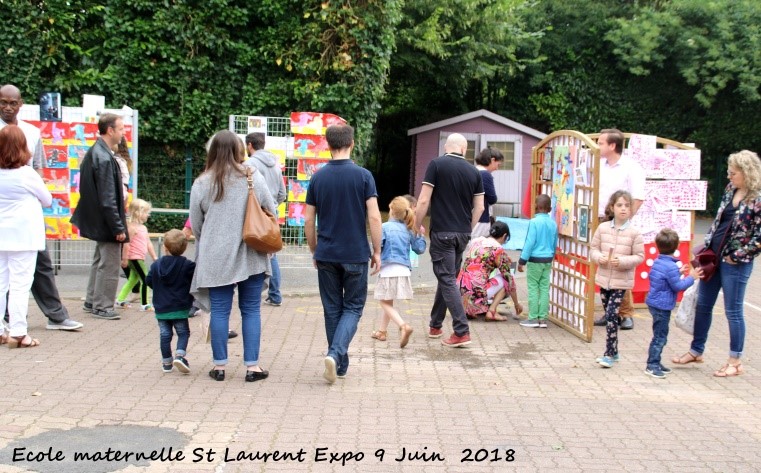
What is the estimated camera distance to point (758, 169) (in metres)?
7.05

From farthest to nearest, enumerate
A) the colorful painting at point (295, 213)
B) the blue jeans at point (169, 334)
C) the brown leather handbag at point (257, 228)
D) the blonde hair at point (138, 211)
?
1. the colorful painting at point (295, 213)
2. the blonde hair at point (138, 211)
3. the blue jeans at point (169, 334)
4. the brown leather handbag at point (257, 228)

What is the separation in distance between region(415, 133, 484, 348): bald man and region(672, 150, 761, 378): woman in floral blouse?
81.3 inches

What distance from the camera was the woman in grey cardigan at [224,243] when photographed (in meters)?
6.43

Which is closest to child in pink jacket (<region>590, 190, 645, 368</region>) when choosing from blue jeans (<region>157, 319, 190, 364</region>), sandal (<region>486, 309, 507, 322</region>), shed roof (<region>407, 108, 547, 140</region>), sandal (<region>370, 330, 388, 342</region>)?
sandal (<region>486, 309, 507, 322</region>)

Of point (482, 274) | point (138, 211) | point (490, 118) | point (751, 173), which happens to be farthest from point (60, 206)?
point (490, 118)

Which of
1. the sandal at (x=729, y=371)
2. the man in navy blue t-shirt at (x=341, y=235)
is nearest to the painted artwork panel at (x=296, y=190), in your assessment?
the man in navy blue t-shirt at (x=341, y=235)

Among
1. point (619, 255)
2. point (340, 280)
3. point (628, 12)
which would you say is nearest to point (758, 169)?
point (619, 255)

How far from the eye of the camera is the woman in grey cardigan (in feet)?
21.1

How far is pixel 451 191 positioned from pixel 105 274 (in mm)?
3486

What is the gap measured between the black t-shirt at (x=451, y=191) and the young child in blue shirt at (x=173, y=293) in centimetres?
248

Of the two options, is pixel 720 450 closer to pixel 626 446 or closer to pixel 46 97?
pixel 626 446

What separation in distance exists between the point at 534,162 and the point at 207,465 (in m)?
6.32

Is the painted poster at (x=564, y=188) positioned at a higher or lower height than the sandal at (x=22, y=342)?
higher

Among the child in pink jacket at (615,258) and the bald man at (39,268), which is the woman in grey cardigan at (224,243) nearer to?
the bald man at (39,268)
